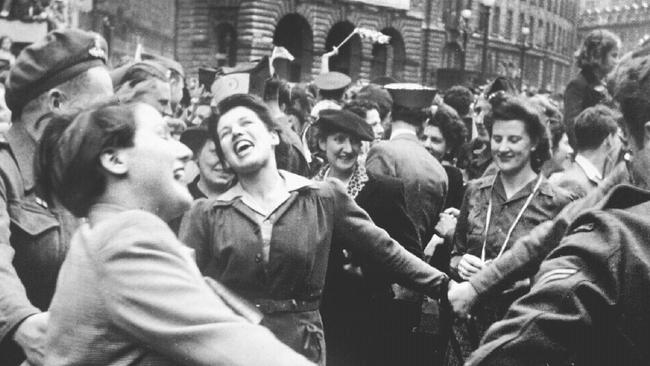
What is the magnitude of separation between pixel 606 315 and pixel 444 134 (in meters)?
5.50

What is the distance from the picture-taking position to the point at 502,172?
16.6 feet

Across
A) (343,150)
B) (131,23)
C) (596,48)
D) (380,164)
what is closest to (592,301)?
(343,150)

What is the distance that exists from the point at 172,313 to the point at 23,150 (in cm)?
178

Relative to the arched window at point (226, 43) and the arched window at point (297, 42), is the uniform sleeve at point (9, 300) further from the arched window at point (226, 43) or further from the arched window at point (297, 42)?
the arched window at point (297, 42)

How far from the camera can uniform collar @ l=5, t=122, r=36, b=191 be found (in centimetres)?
346

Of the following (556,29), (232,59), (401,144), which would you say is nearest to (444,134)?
(401,144)

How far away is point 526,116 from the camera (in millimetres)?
5035

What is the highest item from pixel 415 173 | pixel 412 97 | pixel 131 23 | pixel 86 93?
pixel 131 23

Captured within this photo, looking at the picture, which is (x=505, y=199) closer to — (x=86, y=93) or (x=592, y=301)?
(x=86, y=93)

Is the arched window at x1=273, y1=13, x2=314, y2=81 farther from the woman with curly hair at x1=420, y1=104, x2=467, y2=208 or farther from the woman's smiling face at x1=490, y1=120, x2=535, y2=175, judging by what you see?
the woman's smiling face at x1=490, y1=120, x2=535, y2=175

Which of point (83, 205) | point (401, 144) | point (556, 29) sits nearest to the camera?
point (83, 205)

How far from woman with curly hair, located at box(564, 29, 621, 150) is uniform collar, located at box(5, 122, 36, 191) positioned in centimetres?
489

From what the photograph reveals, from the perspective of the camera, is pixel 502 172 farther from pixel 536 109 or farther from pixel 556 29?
pixel 556 29

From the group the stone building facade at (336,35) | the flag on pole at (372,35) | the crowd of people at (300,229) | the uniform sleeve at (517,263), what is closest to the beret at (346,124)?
the crowd of people at (300,229)
